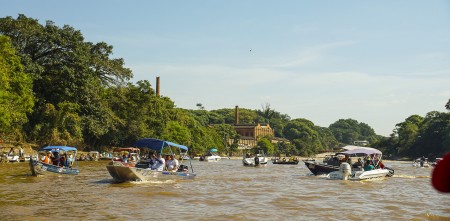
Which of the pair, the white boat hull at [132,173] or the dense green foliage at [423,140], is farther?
the dense green foliage at [423,140]

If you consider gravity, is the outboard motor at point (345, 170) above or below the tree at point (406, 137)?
below

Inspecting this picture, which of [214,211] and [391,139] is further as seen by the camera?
[391,139]

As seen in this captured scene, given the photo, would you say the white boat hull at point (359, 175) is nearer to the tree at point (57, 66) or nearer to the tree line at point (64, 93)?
the tree line at point (64, 93)

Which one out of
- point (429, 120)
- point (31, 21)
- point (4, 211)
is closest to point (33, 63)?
point (31, 21)

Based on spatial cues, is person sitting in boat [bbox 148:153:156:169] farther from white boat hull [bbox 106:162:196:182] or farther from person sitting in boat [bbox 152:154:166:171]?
white boat hull [bbox 106:162:196:182]

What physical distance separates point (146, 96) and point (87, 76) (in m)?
19.1

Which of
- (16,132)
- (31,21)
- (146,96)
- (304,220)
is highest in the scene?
(31,21)

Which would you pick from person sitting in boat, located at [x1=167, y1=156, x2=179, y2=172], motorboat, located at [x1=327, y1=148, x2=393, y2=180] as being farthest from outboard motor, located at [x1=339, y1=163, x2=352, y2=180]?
person sitting in boat, located at [x1=167, y1=156, x2=179, y2=172]

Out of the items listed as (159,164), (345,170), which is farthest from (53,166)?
(345,170)

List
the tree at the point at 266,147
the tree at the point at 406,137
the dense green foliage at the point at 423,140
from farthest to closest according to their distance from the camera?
1. the tree at the point at 266,147
2. the tree at the point at 406,137
3. the dense green foliage at the point at 423,140

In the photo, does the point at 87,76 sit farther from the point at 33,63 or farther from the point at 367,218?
the point at 367,218

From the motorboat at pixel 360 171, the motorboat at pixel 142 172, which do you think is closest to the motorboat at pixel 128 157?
the motorboat at pixel 142 172

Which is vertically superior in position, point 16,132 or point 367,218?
point 16,132

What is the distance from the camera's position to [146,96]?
82562 mm
